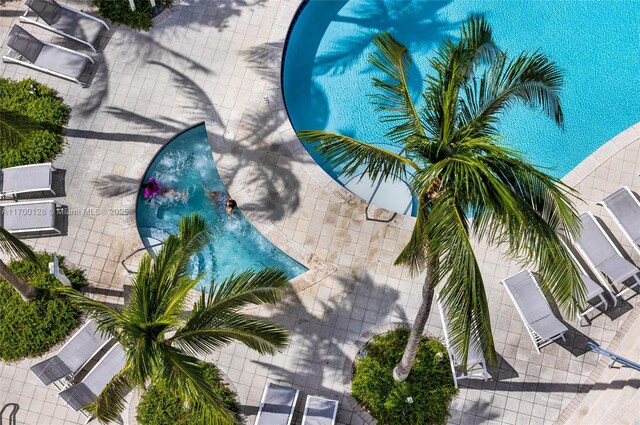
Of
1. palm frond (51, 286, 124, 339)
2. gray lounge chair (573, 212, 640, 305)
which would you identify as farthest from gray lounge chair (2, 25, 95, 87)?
gray lounge chair (573, 212, 640, 305)

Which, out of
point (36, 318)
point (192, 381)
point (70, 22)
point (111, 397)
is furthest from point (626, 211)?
point (70, 22)

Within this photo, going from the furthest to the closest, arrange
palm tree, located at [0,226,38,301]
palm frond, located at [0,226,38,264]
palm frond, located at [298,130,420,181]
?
palm tree, located at [0,226,38,301] → palm frond, located at [0,226,38,264] → palm frond, located at [298,130,420,181]

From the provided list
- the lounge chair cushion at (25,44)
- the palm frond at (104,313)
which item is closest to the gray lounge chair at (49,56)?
the lounge chair cushion at (25,44)

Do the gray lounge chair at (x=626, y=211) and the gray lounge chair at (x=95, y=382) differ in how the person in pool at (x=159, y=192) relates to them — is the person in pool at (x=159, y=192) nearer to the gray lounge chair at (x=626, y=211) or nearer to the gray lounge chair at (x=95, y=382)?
the gray lounge chair at (x=95, y=382)

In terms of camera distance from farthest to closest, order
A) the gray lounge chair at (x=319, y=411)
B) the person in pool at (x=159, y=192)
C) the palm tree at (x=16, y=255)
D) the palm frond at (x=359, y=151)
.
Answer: the person in pool at (x=159, y=192) → the gray lounge chair at (x=319, y=411) → the palm tree at (x=16, y=255) → the palm frond at (x=359, y=151)

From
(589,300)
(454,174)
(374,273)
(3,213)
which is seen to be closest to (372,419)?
(374,273)

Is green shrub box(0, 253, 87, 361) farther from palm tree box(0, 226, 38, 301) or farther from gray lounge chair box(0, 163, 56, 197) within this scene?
gray lounge chair box(0, 163, 56, 197)
